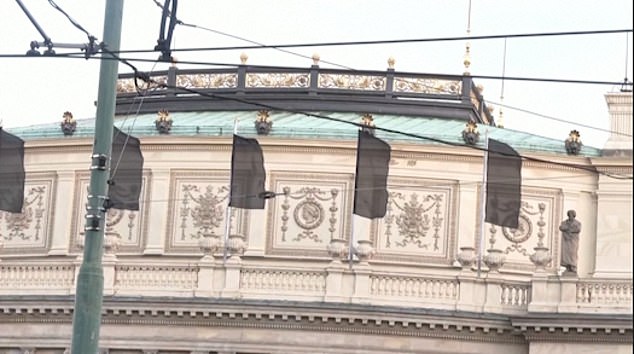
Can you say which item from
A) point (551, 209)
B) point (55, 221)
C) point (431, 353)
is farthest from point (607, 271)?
point (55, 221)

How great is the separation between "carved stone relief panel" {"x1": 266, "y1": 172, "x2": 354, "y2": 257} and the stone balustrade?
268 cm

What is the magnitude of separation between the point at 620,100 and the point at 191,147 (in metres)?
13.8

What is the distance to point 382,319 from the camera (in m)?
65.2

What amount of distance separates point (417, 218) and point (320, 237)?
315cm

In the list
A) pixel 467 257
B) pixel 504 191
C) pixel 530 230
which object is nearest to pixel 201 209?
pixel 467 257

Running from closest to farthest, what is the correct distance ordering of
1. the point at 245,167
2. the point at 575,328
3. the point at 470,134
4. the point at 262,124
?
the point at 575,328 < the point at 245,167 < the point at 470,134 < the point at 262,124

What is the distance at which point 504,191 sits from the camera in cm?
6712

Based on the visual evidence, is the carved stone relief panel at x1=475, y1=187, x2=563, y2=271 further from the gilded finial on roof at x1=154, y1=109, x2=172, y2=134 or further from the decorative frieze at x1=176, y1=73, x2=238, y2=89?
the gilded finial on roof at x1=154, y1=109, x2=172, y2=134

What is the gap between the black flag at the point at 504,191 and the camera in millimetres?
66875

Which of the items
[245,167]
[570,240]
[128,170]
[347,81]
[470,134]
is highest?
[347,81]

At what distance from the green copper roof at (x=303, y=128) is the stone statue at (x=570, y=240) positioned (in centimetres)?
600

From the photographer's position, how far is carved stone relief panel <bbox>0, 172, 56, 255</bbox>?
7212cm

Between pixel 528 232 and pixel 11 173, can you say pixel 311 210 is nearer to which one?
pixel 528 232

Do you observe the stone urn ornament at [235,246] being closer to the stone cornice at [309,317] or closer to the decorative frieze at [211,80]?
the stone cornice at [309,317]
